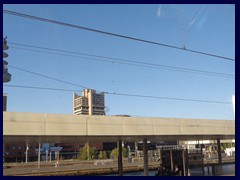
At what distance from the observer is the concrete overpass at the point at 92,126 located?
1169 centimetres

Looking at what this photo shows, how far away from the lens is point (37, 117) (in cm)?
1201

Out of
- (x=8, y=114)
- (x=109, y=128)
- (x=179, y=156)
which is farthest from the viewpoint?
(x=109, y=128)

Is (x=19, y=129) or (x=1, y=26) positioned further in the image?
(x=19, y=129)

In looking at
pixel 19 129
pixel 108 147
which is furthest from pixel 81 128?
pixel 108 147

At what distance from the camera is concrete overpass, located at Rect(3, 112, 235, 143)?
11.7 metres

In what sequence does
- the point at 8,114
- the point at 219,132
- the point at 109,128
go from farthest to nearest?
the point at 219,132 < the point at 109,128 < the point at 8,114

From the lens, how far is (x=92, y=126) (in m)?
13.8

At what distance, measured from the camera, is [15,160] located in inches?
2660

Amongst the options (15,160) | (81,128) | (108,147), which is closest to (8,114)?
(81,128)

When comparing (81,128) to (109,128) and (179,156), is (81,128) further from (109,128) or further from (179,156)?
(179,156)

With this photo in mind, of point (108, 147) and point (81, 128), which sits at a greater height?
point (81, 128)
